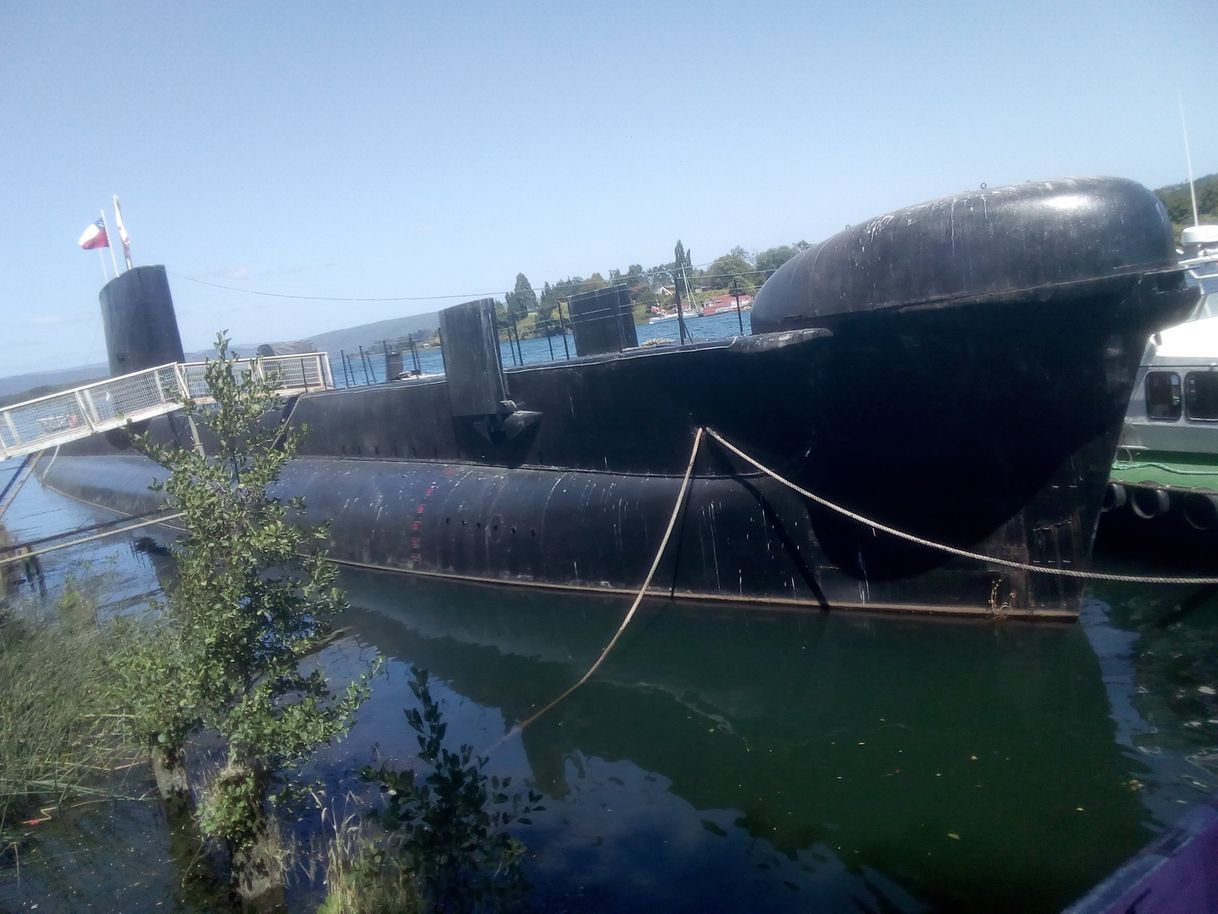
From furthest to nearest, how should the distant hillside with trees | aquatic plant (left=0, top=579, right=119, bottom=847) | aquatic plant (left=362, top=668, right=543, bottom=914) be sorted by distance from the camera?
the distant hillside with trees
aquatic plant (left=0, top=579, right=119, bottom=847)
aquatic plant (left=362, top=668, right=543, bottom=914)

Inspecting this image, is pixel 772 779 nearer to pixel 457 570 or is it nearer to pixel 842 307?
pixel 842 307

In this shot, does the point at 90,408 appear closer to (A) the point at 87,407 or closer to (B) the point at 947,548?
(A) the point at 87,407

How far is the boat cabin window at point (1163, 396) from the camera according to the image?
1066 cm

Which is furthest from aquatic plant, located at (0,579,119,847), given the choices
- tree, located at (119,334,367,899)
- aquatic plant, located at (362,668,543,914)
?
aquatic plant, located at (362,668,543,914)

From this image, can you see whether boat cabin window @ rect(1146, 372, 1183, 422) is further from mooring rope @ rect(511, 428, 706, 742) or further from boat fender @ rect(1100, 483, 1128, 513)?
mooring rope @ rect(511, 428, 706, 742)

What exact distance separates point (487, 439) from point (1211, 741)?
359 inches

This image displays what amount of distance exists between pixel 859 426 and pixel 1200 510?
4.02 metres

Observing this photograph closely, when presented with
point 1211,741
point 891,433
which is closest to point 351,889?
point 1211,741

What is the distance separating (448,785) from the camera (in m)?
4.02

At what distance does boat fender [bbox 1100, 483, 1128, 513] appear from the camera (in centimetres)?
1037

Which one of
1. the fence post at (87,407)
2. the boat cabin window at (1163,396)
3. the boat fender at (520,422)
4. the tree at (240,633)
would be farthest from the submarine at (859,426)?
the fence post at (87,407)

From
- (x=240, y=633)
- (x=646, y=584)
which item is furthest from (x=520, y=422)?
(x=240, y=633)

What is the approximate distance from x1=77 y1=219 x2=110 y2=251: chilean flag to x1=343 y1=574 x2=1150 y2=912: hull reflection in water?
13.3 m

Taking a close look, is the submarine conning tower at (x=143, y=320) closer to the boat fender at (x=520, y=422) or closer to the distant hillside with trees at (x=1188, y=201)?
the boat fender at (x=520, y=422)
